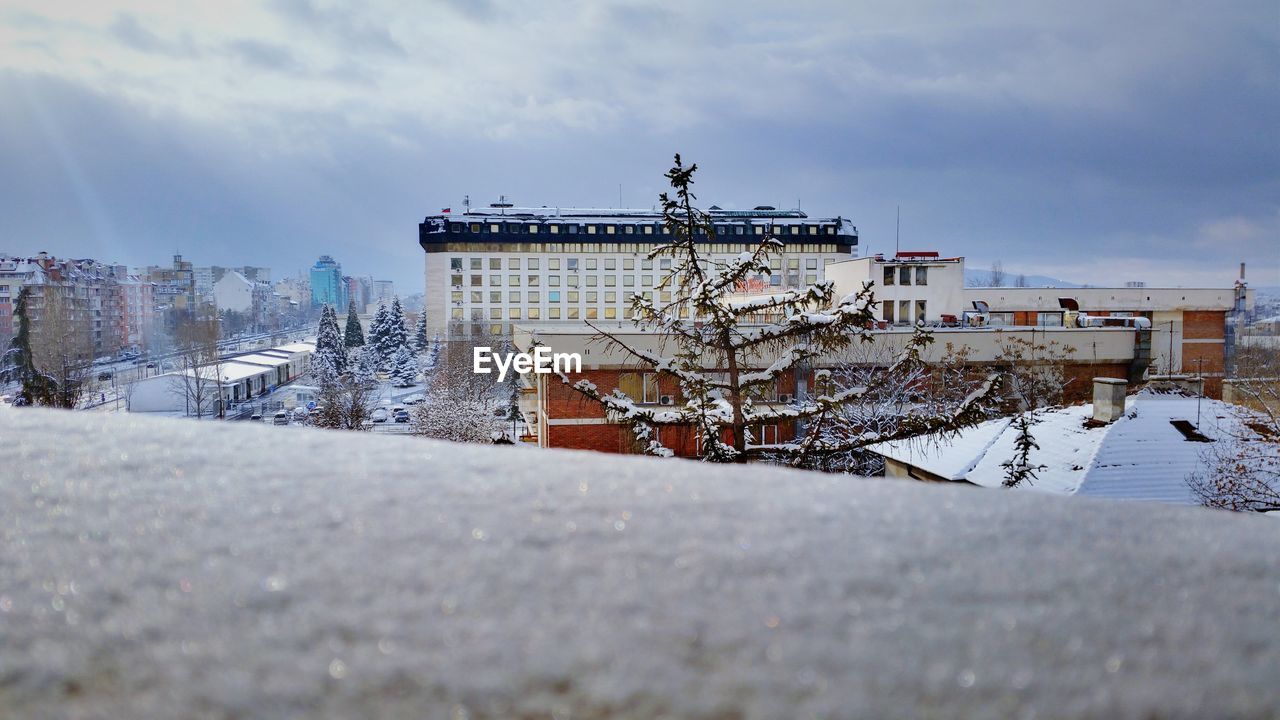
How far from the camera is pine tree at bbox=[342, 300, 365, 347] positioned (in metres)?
50.5

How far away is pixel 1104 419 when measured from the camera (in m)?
11.6

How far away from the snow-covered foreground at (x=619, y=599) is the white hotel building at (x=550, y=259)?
5627cm

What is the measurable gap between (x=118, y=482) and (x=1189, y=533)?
1277 mm

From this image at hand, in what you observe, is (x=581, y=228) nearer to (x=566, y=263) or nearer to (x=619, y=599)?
(x=566, y=263)

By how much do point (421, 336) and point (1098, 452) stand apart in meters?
53.1

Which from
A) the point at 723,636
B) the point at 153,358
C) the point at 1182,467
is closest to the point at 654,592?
the point at 723,636

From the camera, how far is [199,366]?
34.8 metres

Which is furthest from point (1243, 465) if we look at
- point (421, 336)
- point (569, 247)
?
point (421, 336)

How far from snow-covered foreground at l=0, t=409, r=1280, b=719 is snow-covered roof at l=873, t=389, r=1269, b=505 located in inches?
338

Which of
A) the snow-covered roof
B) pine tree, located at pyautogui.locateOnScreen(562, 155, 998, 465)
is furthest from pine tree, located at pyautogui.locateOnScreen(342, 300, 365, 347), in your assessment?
pine tree, located at pyautogui.locateOnScreen(562, 155, 998, 465)

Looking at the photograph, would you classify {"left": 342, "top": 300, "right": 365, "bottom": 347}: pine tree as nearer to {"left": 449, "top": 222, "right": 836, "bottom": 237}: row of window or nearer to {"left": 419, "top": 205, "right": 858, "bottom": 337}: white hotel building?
{"left": 419, "top": 205, "right": 858, "bottom": 337}: white hotel building

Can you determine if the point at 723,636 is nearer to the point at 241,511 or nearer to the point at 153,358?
the point at 241,511

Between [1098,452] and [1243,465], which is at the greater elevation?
[1098,452]

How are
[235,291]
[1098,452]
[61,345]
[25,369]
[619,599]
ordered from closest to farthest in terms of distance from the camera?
1. [619,599]
2. [1098,452]
3. [25,369]
4. [61,345]
5. [235,291]
